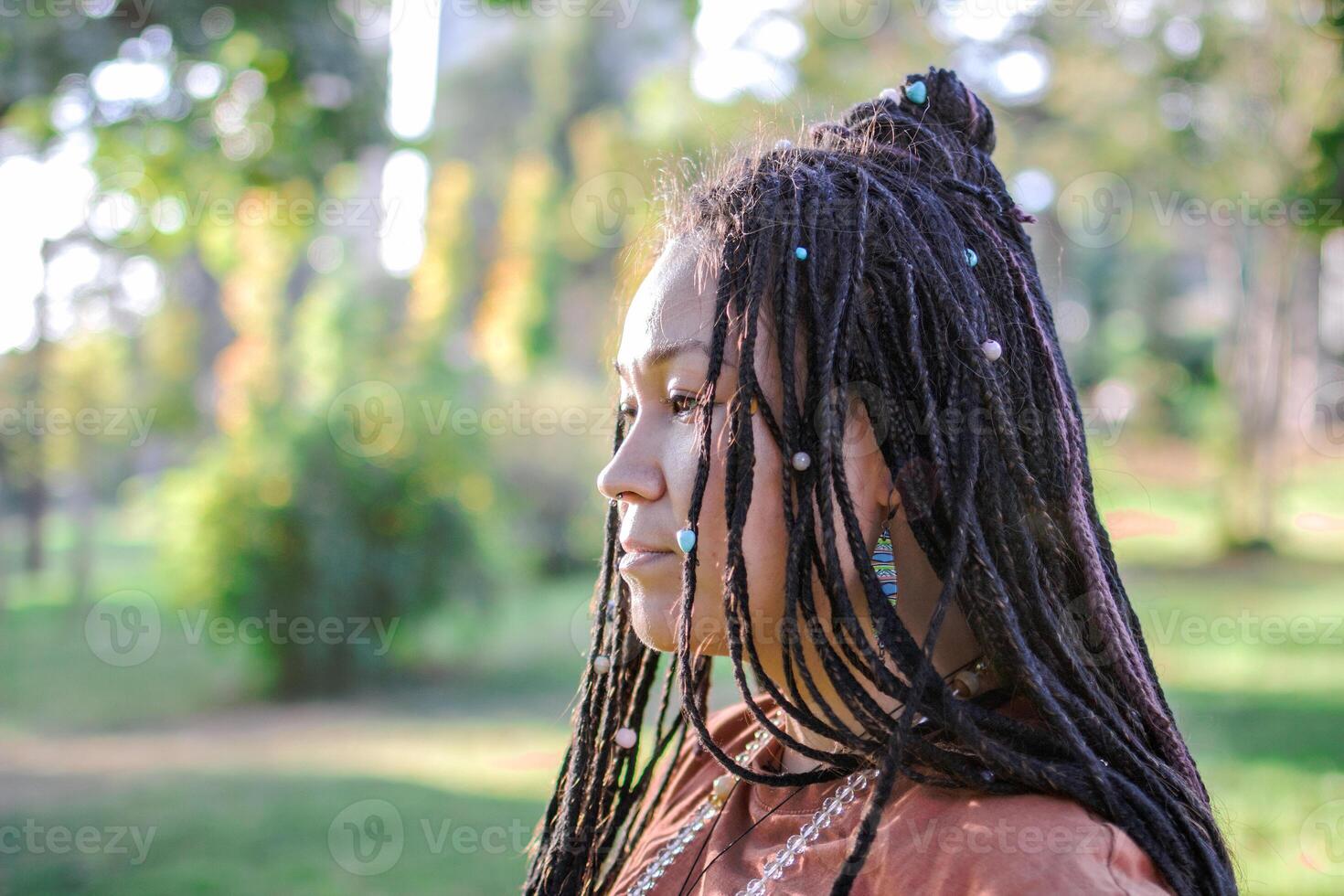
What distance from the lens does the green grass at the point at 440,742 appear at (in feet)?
17.8

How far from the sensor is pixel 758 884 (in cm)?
162

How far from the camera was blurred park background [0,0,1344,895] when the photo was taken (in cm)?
568

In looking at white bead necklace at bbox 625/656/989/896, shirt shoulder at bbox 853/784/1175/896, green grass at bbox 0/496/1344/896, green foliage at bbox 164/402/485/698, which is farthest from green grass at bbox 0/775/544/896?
shirt shoulder at bbox 853/784/1175/896

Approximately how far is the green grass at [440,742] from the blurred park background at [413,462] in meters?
0.04

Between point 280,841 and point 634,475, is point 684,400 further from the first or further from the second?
point 280,841

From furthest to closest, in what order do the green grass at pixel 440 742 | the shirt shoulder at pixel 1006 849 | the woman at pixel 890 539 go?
the green grass at pixel 440 742
the woman at pixel 890 539
the shirt shoulder at pixel 1006 849

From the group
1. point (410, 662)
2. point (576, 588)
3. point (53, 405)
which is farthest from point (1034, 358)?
point (53, 405)

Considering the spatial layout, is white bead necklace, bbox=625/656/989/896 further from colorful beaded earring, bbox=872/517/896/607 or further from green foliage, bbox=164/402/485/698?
green foliage, bbox=164/402/485/698

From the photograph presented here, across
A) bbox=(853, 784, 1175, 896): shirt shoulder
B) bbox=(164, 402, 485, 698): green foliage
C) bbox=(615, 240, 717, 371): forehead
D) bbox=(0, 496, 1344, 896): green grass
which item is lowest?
bbox=(0, 496, 1344, 896): green grass

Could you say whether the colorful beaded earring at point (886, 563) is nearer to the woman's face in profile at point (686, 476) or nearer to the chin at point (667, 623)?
the woman's face in profile at point (686, 476)

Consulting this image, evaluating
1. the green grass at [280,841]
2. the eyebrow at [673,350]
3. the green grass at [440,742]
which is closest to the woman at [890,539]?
the eyebrow at [673,350]

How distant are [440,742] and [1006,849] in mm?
6902

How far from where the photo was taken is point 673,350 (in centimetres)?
165

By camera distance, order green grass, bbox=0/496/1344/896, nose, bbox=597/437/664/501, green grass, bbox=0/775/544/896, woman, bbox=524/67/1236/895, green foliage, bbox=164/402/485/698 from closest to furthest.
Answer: woman, bbox=524/67/1236/895, nose, bbox=597/437/664/501, green grass, bbox=0/775/544/896, green grass, bbox=0/496/1344/896, green foliage, bbox=164/402/485/698
